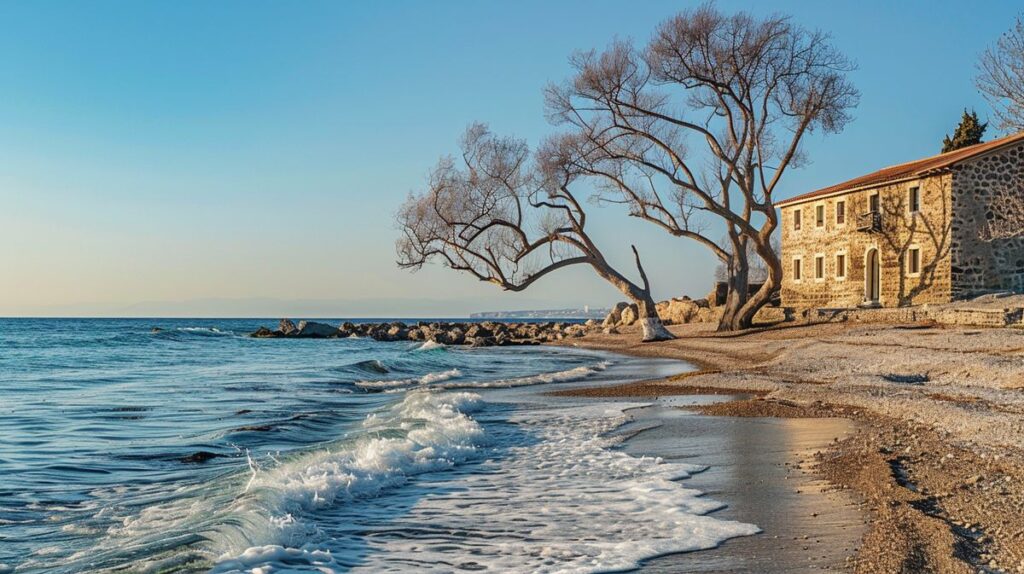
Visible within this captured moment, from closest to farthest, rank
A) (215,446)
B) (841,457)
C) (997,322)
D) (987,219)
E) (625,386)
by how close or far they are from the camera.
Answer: (841,457), (215,446), (625,386), (997,322), (987,219)

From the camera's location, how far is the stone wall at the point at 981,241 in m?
27.7

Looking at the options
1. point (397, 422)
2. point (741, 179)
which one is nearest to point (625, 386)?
point (397, 422)

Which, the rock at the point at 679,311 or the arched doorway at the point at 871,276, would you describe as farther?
the rock at the point at 679,311

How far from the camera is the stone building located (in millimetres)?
27703

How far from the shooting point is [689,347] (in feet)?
93.4

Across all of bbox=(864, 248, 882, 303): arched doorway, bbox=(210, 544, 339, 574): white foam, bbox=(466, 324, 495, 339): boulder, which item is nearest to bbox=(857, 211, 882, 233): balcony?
bbox=(864, 248, 882, 303): arched doorway

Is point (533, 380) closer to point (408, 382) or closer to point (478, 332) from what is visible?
point (408, 382)

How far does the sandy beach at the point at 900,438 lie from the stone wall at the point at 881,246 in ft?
27.5

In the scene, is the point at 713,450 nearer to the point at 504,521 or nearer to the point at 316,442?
the point at 504,521

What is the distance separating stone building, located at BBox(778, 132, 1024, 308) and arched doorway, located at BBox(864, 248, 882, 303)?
39 millimetres

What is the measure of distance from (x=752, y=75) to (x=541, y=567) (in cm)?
2728

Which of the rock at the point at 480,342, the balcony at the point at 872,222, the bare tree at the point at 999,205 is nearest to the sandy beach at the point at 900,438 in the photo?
the bare tree at the point at 999,205

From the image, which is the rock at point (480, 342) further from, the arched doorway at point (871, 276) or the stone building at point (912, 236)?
the arched doorway at point (871, 276)

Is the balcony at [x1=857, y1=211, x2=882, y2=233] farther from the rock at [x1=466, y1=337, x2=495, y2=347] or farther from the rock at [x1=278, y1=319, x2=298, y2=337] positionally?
the rock at [x1=278, y1=319, x2=298, y2=337]
